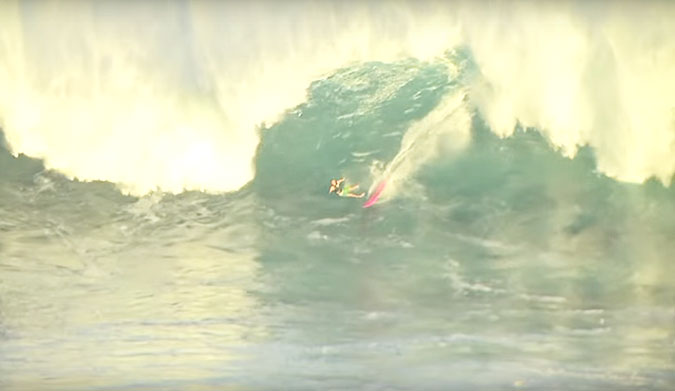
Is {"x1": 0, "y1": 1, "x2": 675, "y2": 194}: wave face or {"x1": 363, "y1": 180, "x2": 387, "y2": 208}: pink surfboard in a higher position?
{"x1": 0, "y1": 1, "x2": 675, "y2": 194}: wave face

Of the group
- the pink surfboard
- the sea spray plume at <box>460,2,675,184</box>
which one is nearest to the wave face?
the sea spray plume at <box>460,2,675,184</box>

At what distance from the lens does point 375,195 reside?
8.59 feet

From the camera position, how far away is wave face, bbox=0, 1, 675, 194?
8.41 ft

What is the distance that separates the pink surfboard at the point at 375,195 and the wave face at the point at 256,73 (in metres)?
0.22

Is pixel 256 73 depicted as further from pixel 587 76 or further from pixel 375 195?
pixel 587 76

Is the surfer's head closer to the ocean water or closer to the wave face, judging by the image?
the ocean water

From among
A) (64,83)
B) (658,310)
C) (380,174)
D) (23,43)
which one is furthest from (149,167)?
(658,310)

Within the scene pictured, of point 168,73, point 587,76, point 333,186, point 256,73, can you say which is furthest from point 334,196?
point 587,76

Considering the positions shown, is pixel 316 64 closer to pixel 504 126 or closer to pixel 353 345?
pixel 504 126

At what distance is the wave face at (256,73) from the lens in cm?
256

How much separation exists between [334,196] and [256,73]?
43 cm

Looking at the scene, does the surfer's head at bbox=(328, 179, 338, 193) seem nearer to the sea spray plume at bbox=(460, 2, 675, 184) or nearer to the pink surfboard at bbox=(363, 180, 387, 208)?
the pink surfboard at bbox=(363, 180, 387, 208)

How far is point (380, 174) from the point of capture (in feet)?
8.59

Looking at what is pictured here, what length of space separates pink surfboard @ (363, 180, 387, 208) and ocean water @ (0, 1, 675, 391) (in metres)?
0.02
